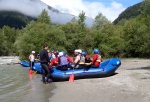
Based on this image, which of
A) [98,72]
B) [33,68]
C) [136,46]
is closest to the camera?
[98,72]

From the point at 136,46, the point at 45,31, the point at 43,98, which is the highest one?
the point at 45,31

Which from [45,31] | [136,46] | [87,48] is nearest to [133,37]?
[136,46]

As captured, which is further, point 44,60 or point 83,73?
point 83,73

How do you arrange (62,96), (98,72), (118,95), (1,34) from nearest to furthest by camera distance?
(118,95)
(62,96)
(98,72)
(1,34)

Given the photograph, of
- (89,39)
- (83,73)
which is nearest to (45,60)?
(83,73)

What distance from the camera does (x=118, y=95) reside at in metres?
10.0

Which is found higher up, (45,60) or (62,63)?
(45,60)

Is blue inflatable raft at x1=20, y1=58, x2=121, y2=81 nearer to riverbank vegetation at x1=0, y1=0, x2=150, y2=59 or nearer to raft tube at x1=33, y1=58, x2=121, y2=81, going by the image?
raft tube at x1=33, y1=58, x2=121, y2=81

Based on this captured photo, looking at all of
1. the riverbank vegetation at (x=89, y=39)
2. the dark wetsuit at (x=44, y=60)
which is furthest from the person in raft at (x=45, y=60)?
the riverbank vegetation at (x=89, y=39)

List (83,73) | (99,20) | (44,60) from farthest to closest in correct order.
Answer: (99,20)
(83,73)
(44,60)

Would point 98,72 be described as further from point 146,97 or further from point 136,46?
point 136,46

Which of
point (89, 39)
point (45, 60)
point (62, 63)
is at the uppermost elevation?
point (89, 39)

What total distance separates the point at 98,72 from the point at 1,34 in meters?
83.7

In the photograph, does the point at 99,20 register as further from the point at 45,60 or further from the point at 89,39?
the point at 45,60
